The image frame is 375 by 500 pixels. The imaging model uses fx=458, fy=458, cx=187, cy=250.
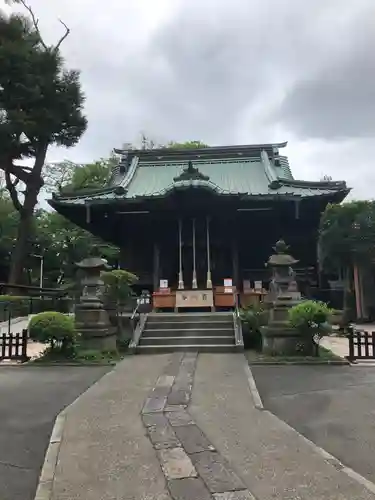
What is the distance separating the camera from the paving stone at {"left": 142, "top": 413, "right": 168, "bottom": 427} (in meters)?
4.99

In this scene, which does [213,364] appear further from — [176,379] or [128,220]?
[128,220]

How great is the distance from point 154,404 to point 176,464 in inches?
82.9

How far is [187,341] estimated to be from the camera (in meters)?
11.5

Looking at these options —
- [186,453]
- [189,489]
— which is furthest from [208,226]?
[189,489]

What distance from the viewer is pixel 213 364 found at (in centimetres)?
915

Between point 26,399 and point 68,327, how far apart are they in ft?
11.6

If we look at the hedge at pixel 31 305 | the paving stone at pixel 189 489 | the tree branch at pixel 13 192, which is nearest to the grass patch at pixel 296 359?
the paving stone at pixel 189 489

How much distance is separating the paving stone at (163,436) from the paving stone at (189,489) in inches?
31.1

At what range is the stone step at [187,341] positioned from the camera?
1141 cm

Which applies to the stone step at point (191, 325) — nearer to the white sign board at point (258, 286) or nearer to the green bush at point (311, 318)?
the green bush at point (311, 318)

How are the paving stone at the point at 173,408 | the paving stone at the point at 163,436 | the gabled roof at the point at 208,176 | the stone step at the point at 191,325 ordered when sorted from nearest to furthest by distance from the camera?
the paving stone at the point at 163,436
the paving stone at the point at 173,408
the stone step at the point at 191,325
the gabled roof at the point at 208,176

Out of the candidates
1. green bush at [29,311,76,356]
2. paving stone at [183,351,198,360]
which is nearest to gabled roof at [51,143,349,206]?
paving stone at [183,351,198,360]

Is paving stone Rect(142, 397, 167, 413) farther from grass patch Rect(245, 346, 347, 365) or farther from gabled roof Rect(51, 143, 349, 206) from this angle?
gabled roof Rect(51, 143, 349, 206)

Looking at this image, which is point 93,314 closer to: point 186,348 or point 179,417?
point 186,348
